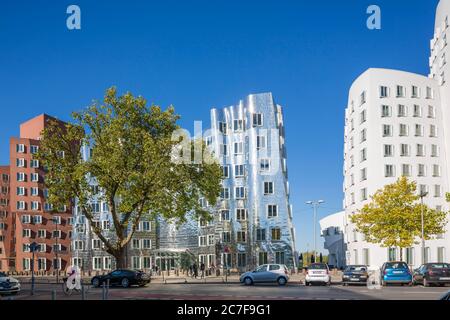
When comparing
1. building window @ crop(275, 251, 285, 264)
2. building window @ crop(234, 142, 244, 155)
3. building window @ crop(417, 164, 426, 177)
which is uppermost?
building window @ crop(234, 142, 244, 155)

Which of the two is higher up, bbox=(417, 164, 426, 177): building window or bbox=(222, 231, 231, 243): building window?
bbox=(417, 164, 426, 177): building window

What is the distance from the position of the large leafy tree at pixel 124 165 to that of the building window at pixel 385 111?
37071mm

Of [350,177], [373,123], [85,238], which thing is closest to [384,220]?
[373,123]

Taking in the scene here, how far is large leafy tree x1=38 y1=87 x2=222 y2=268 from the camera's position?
2164 inches

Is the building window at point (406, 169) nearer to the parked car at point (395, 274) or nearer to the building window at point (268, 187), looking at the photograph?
the building window at point (268, 187)

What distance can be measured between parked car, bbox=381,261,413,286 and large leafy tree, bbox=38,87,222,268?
20.7 m

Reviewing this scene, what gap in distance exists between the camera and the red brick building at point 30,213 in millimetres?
126312

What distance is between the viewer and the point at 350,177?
9681cm

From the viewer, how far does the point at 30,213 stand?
129 meters

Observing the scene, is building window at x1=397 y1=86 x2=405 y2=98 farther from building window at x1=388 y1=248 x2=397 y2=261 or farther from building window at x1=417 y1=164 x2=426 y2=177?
building window at x1=388 y1=248 x2=397 y2=261

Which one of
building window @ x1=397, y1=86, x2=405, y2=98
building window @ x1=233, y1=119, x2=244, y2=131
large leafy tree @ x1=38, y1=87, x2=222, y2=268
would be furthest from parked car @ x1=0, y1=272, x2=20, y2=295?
building window @ x1=397, y1=86, x2=405, y2=98

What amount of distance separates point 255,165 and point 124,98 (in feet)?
119

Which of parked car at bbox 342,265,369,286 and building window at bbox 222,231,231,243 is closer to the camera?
parked car at bbox 342,265,369,286
